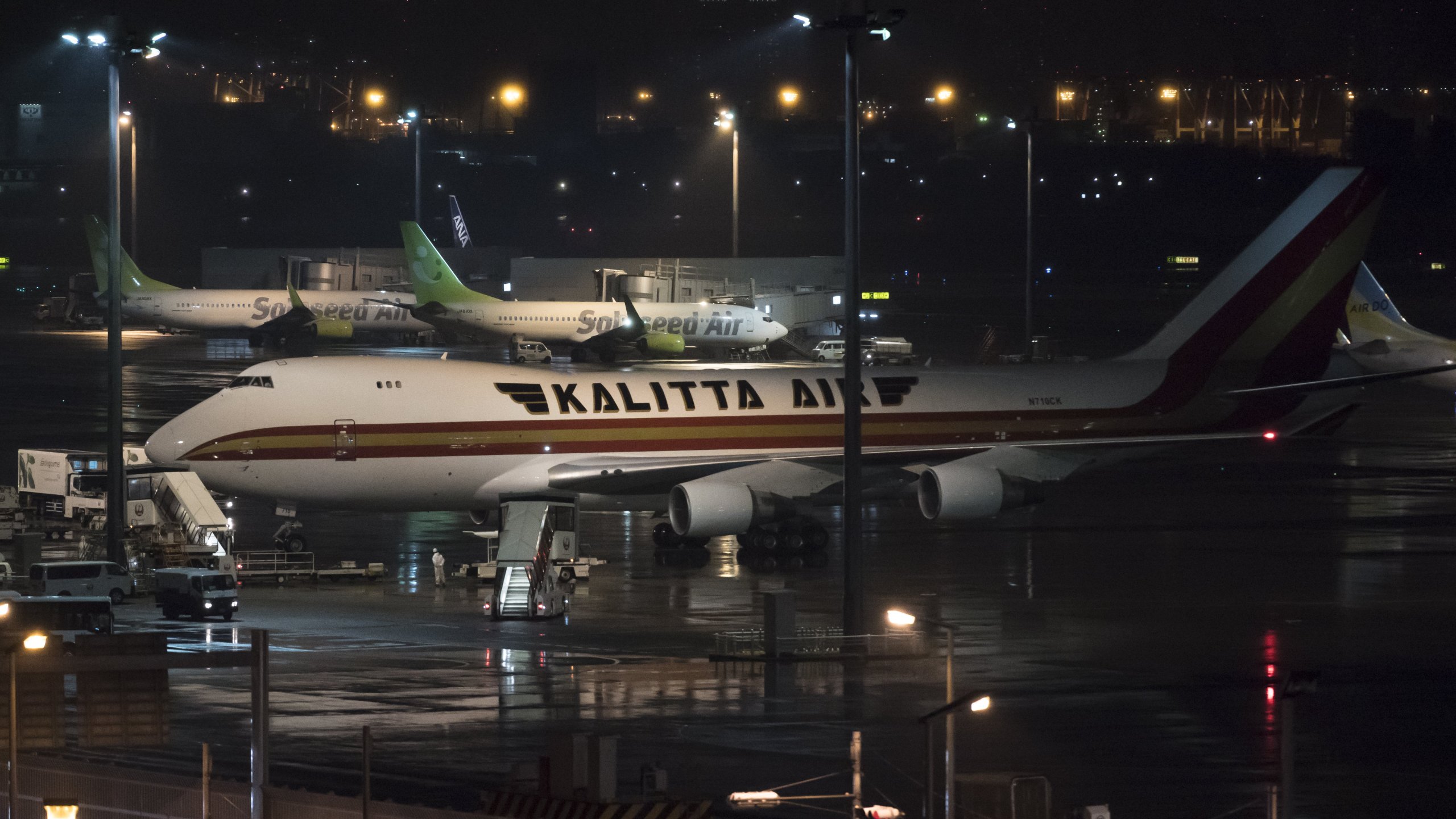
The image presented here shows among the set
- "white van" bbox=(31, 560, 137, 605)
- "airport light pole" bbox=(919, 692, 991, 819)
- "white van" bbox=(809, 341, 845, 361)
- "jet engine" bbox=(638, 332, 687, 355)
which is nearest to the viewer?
"airport light pole" bbox=(919, 692, 991, 819)

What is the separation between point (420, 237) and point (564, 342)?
33.7 feet

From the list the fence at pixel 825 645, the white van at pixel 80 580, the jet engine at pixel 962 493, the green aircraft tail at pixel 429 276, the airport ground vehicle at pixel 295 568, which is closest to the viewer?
the fence at pixel 825 645

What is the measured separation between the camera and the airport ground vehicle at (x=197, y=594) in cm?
3444

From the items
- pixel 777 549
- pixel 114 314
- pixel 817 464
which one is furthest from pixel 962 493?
pixel 114 314

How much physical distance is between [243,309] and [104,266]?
903cm

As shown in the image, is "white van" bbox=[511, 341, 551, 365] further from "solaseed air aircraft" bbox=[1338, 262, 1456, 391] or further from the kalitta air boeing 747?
the kalitta air boeing 747

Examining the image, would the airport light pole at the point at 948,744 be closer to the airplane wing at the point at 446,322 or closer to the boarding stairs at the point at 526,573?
the boarding stairs at the point at 526,573

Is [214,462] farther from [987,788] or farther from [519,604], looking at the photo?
[987,788]

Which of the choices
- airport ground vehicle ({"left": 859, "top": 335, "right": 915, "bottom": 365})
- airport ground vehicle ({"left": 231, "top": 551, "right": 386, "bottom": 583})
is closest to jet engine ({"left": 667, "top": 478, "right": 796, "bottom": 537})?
Answer: airport ground vehicle ({"left": 231, "top": 551, "right": 386, "bottom": 583})

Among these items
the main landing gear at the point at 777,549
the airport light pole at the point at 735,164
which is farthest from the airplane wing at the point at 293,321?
the main landing gear at the point at 777,549

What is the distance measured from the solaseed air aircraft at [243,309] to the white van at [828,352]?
25182mm

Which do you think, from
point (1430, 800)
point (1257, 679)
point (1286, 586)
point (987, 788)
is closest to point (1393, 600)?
point (1286, 586)

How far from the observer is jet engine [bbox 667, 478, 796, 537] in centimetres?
4156

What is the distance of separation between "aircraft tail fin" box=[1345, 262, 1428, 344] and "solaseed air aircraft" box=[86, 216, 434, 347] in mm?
58366
